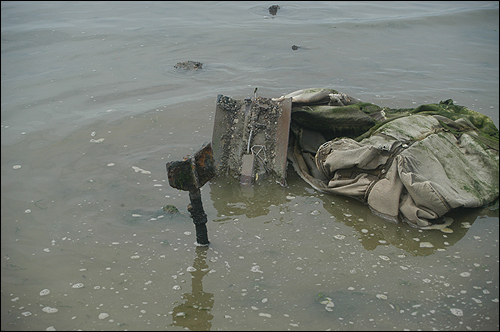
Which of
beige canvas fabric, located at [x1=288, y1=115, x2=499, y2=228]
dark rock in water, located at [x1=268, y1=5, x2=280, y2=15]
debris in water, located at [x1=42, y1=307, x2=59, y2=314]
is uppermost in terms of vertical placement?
dark rock in water, located at [x1=268, y1=5, x2=280, y2=15]

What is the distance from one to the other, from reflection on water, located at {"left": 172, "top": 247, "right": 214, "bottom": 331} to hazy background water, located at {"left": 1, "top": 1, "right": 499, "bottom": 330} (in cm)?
1

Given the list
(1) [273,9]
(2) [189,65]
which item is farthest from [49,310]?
(1) [273,9]

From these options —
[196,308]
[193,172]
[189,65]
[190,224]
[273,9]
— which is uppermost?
[273,9]

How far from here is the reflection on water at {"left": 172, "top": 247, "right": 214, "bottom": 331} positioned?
288cm

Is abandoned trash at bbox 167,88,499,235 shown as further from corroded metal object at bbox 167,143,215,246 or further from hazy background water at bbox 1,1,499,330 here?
hazy background water at bbox 1,1,499,330

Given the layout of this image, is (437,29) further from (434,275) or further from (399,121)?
(434,275)

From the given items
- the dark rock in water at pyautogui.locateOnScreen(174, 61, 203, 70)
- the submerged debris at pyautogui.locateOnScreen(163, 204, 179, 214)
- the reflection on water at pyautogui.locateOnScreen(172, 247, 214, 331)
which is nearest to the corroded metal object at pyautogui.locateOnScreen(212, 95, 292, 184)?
the submerged debris at pyautogui.locateOnScreen(163, 204, 179, 214)

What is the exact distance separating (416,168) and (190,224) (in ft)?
7.85

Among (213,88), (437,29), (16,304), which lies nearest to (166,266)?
(16,304)

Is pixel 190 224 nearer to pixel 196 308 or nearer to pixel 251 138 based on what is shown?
pixel 196 308

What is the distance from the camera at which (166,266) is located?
3461mm

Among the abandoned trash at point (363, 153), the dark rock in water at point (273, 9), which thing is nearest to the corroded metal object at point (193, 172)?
the abandoned trash at point (363, 153)

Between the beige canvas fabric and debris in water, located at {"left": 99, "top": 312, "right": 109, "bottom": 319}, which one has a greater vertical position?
the beige canvas fabric

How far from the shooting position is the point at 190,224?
4020 millimetres
